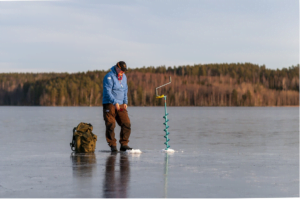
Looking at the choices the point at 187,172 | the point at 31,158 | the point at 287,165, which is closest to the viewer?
the point at 187,172

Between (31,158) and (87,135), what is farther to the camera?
(87,135)

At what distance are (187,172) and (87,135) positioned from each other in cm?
484

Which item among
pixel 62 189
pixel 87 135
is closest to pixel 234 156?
pixel 87 135

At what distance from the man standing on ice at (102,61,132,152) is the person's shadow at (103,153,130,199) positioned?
1.88 meters

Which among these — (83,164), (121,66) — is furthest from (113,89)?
(83,164)

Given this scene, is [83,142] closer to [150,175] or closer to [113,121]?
[113,121]

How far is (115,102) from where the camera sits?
13.5m

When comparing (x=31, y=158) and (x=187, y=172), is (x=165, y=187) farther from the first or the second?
(x=31, y=158)

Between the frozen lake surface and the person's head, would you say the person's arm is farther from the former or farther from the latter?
the frozen lake surface

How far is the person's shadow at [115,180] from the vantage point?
7.43m

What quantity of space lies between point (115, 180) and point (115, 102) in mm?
5087

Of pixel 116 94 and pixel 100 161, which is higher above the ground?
pixel 116 94

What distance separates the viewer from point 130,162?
11.4m

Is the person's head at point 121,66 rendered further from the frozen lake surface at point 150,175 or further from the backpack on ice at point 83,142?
the frozen lake surface at point 150,175
